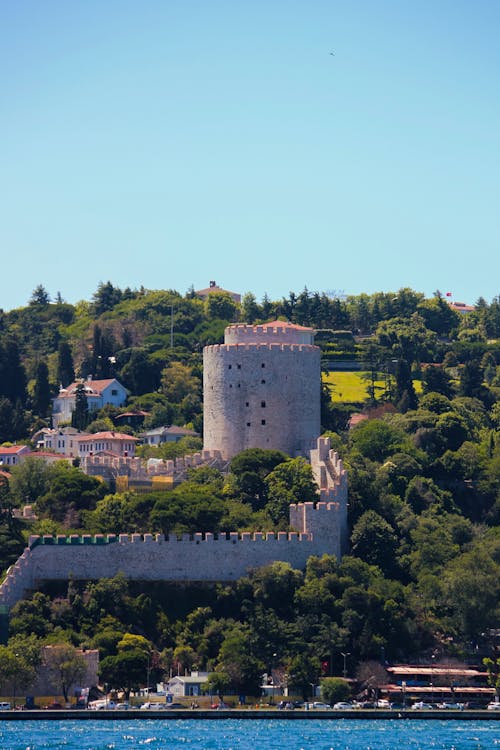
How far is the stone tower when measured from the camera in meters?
100

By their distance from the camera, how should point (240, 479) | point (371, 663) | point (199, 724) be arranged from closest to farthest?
1. point (199, 724)
2. point (371, 663)
3. point (240, 479)

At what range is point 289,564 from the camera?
90.2 metres

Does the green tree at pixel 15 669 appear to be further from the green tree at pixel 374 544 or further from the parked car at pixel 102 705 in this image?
the green tree at pixel 374 544

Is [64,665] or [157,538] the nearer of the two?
[64,665]

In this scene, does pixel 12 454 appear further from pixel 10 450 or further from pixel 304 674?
pixel 304 674

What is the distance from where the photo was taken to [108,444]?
377 ft

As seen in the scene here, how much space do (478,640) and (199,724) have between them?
1375 centimetres

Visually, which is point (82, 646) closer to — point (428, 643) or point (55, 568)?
point (55, 568)

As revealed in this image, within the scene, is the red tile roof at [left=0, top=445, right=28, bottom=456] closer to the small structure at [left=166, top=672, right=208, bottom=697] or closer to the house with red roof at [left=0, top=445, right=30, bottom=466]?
the house with red roof at [left=0, top=445, right=30, bottom=466]

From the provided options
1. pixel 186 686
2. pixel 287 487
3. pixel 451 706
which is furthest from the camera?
pixel 287 487

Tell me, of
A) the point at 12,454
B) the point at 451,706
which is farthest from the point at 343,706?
the point at 12,454

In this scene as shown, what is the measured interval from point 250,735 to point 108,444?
38.0 meters

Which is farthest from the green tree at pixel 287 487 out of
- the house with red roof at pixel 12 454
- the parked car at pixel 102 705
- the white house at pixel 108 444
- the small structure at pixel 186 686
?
the house with red roof at pixel 12 454

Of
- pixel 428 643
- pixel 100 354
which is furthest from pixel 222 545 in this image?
pixel 100 354
